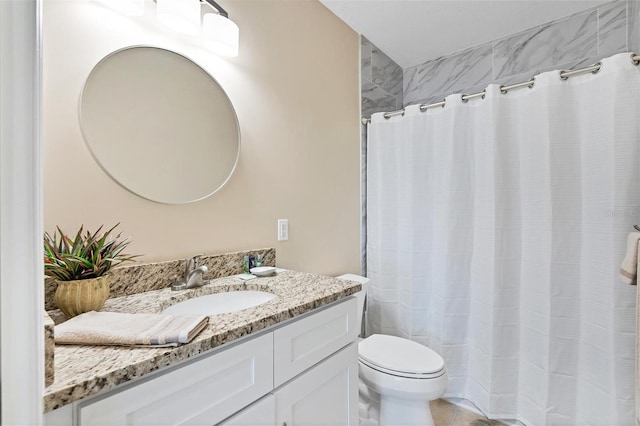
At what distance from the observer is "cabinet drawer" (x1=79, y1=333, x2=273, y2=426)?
22.8 inches

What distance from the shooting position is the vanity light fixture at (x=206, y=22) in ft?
3.67

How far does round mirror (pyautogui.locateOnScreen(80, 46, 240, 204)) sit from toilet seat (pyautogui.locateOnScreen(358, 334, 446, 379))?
1.13 m

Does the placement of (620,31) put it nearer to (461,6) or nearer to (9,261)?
(461,6)

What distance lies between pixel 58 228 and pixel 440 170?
1888 mm

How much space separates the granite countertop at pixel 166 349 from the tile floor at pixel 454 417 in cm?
123

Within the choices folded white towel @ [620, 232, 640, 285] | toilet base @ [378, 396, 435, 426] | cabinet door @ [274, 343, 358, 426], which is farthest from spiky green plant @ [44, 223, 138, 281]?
folded white towel @ [620, 232, 640, 285]

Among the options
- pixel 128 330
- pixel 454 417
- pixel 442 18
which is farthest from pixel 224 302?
pixel 442 18

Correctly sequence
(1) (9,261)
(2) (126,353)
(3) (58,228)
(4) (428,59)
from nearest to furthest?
1. (1) (9,261)
2. (2) (126,353)
3. (3) (58,228)
4. (4) (428,59)

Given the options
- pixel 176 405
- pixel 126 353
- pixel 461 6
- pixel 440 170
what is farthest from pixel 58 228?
pixel 461 6

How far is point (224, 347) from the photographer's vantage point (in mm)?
750

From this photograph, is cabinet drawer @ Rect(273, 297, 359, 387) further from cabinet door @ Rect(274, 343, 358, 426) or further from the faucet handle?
the faucet handle

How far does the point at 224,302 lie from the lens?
3.83ft

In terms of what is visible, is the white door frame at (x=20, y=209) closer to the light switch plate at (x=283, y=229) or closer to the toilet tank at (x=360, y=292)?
the light switch plate at (x=283, y=229)

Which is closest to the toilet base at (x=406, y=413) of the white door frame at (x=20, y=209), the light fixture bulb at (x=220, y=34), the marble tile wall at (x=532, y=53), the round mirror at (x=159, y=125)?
the round mirror at (x=159, y=125)
